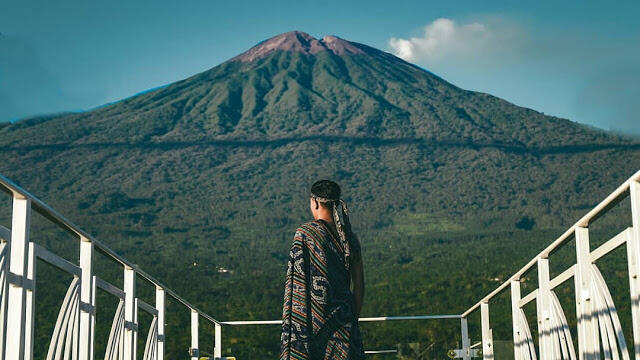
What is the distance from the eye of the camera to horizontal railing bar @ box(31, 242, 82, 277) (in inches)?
83.4

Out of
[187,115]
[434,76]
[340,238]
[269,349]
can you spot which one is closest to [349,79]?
[434,76]

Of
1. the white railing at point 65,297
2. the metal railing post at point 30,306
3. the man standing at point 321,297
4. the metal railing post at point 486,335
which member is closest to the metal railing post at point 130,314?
the white railing at point 65,297

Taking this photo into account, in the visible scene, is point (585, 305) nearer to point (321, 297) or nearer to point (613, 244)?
point (613, 244)

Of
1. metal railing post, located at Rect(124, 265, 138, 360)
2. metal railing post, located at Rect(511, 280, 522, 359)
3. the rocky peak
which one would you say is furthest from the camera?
the rocky peak

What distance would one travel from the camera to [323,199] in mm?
2711

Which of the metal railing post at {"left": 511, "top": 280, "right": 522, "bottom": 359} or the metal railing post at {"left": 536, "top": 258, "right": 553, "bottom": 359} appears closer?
the metal railing post at {"left": 536, "top": 258, "right": 553, "bottom": 359}

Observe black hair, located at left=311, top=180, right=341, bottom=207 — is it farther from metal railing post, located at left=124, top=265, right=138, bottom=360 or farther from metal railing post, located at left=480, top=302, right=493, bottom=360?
metal railing post, located at left=480, top=302, right=493, bottom=360

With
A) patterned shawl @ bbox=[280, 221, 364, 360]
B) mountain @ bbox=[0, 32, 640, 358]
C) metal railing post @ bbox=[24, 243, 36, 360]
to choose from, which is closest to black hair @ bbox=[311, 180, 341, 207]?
patterned shawl @ bbox=[280, 221, 364, 360]

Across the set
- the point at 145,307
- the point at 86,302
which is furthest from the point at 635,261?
the point at 145,307

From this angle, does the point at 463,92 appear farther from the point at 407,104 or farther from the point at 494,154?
the point at 494,154

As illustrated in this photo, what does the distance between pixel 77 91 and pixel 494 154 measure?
2490 centimetres

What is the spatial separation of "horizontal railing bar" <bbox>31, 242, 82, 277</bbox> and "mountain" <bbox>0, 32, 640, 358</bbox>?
26702mm

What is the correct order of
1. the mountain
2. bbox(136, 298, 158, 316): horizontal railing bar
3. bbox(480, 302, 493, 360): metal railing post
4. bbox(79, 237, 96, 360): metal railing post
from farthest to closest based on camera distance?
1. the mountain
2. bbox(480, 302, 493, 360): metal railing post
3. bbox(136, 298, 158, 316): horizontal railing bar
4. bbox(79, 237, 96, 360): metal railing post

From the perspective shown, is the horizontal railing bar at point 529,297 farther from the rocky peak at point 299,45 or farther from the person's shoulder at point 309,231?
the rocky peak at point 299,45
